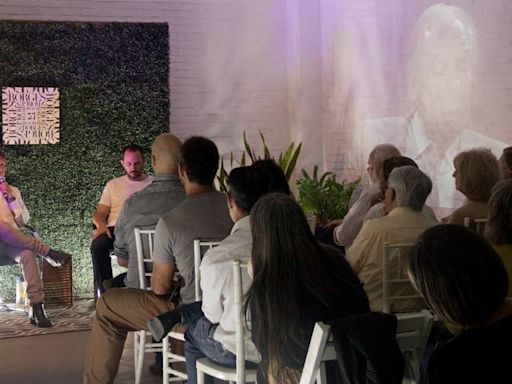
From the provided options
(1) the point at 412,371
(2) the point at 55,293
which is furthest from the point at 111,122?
(1) the point at 412,371

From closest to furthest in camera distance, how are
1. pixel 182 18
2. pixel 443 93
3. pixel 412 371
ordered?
pixel 412 371, pixel 443 93, pixel 182 18

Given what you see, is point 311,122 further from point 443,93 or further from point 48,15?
point 48,15

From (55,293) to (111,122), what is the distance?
1.54 metres

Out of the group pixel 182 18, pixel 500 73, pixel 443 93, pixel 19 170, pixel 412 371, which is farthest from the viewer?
pixel 182 18

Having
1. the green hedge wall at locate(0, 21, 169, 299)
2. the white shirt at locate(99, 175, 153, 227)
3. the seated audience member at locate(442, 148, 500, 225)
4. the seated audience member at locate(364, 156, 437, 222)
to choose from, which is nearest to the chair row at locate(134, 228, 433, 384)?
the seated audience member at locate(442, 148, 500, 225)

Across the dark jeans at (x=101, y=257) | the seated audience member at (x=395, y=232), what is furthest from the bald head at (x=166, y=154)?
the dark jeans at (x=101, y=257)

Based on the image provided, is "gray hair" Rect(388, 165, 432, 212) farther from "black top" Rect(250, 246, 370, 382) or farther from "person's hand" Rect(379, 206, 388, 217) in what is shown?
"black top" Rect(250, 246, 370, 382)

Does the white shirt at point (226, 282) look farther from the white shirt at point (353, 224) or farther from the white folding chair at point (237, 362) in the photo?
the white shirt at point (353, 224)

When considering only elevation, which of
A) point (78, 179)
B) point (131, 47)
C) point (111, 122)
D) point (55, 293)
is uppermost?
point (131, 47)

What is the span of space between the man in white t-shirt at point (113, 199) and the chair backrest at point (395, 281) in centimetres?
322

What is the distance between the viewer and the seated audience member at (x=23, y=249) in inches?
252

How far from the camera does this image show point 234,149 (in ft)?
26.9

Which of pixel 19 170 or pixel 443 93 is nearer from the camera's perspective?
pixel 443 93

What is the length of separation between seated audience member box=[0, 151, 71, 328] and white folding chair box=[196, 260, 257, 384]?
3168mm
